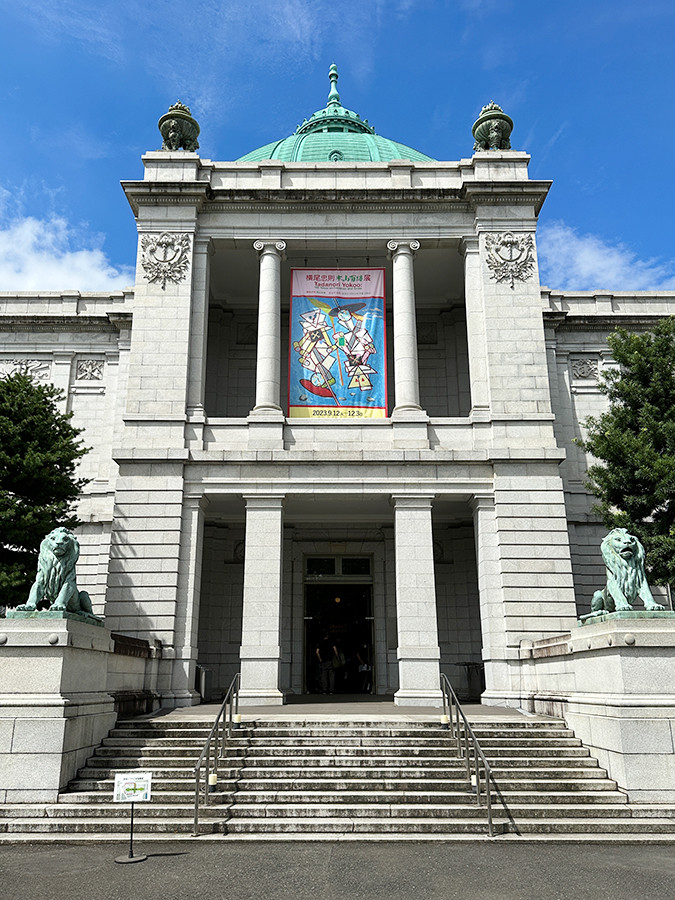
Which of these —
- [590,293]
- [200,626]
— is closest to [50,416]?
[200,626]

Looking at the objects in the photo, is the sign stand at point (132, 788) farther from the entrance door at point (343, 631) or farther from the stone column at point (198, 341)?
the entrance door at point (343, 631)

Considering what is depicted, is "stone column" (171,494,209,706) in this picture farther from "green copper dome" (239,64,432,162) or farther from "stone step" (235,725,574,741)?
"green copper dome" (239,64,432,162)

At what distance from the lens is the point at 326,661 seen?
22.1 m

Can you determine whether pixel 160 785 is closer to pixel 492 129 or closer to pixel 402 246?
pixel 402 246

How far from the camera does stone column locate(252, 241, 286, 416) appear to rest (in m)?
19.9

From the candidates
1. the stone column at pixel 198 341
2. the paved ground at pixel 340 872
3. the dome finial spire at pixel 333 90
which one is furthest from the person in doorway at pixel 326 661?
the dome finial spire at pixel 333 90

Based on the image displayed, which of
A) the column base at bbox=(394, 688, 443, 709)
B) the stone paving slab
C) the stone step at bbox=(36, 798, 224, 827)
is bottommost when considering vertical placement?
the stone paving slab

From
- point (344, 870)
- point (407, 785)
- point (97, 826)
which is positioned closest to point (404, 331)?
point (407, 785)

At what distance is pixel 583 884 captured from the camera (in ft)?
Result: 24.2

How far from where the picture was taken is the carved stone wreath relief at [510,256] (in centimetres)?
2067

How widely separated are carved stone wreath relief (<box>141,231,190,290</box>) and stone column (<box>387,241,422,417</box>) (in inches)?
241

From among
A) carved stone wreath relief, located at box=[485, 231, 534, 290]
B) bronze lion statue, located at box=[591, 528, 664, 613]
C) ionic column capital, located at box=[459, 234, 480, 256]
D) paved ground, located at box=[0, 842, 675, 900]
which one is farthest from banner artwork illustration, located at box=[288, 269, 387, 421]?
paved ground, located at box=[0, 842, 675, 900]

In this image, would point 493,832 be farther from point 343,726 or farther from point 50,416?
point 50,416

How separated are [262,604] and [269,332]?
7780 millimetres
